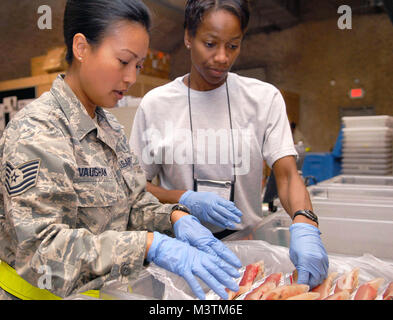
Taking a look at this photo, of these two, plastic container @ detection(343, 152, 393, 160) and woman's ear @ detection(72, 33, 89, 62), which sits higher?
woman's ear @ detection(72, 33, 89, 62)

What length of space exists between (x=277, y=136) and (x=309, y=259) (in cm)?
60

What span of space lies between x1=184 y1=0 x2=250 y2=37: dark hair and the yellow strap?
1.02 metres

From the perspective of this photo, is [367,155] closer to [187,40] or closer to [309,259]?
[187,40]

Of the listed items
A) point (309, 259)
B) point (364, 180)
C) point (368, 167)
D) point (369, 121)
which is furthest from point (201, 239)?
point (369, 121)

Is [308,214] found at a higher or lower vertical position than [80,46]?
lower

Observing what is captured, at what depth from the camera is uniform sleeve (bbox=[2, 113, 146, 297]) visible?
2.29 feet

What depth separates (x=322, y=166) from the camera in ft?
11.4

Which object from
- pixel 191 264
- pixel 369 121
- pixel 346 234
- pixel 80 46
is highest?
pixel 80 46

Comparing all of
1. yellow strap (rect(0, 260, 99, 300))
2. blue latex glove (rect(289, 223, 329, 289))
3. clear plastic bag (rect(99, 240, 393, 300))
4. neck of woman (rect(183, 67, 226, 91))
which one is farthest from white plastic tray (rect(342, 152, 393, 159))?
yellow strap (rect(0, 260, 99, 300))

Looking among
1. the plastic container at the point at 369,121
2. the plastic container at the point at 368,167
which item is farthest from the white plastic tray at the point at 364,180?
the plastic container at the point at 369,121

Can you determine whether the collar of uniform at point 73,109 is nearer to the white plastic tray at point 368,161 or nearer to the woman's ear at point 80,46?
the woman's ear at point 80,46

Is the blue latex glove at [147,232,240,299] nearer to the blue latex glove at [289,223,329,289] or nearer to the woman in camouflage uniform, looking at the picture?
the woman in camouflage uniform

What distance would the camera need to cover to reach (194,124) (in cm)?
148

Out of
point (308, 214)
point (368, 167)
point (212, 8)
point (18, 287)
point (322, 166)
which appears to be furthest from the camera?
point (322, 166)
